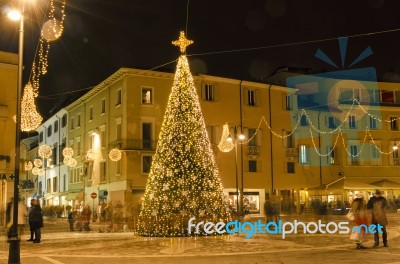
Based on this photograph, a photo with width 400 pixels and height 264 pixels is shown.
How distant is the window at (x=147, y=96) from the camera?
4241cm

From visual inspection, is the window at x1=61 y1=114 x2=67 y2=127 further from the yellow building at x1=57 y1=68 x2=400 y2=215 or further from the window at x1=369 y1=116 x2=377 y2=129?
the window at x1=369 y1=116 x2=377 y2=129

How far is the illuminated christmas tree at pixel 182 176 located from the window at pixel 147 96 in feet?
67.7

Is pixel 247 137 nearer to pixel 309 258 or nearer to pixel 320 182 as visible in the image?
pixel 320 182

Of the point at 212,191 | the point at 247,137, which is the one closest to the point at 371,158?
the point at 247,137

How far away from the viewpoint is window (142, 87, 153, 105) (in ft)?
139

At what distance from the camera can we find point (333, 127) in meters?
49.5

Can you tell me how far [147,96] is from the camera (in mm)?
42531

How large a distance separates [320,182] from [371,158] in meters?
5.46

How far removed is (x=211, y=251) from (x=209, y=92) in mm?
29665

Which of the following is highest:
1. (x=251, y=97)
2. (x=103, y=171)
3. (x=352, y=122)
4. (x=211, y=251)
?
(x=251, y=97)

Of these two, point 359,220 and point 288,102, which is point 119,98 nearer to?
point 288,102

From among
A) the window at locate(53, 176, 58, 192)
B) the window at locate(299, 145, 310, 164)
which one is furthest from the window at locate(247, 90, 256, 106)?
the window at locate(53, 176, 58, 192)

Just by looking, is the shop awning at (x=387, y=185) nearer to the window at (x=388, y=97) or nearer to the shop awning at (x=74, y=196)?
the window at (x=388, y=97)

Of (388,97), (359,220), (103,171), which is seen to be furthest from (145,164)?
A: (359,220)
